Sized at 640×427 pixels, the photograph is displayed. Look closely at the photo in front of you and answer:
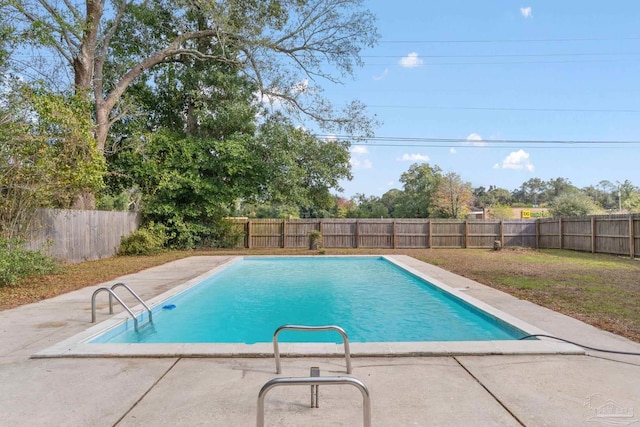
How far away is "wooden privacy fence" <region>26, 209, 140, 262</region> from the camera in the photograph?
10.0 m

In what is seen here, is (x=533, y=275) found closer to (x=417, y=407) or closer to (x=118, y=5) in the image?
(x=417, y=407)

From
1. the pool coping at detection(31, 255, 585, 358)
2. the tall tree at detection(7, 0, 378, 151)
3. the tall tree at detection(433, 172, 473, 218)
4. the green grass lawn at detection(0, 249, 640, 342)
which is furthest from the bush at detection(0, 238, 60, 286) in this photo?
the tall tree at detection(433, 172, 473, 218)

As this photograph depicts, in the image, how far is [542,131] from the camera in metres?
23.1

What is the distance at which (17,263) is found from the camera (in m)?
7.16

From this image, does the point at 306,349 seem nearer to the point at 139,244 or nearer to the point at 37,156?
the point at 37,156

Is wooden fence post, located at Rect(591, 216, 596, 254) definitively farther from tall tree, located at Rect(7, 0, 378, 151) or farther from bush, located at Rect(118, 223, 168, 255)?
bush, located at Rect(118, 223, 168, 255)

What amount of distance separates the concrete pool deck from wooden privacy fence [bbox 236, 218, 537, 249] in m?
14.5

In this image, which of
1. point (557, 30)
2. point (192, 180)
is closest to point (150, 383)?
point (192, 180)

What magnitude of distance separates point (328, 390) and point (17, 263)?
716 cm

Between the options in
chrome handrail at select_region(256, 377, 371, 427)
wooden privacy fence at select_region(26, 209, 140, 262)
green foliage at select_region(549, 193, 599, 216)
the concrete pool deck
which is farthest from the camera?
green foliage at select_region(549, 193, 599, 216)

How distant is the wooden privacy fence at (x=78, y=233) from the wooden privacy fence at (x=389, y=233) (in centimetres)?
594

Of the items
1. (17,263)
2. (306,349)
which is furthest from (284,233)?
(306,349)

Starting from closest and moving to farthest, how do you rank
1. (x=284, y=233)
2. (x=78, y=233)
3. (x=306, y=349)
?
(x=306, y=349) → (x=78, y=233) → (x=284, y=233)

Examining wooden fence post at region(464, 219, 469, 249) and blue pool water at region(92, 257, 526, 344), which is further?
wooden fence post at region(464, 219, 469, 249)
